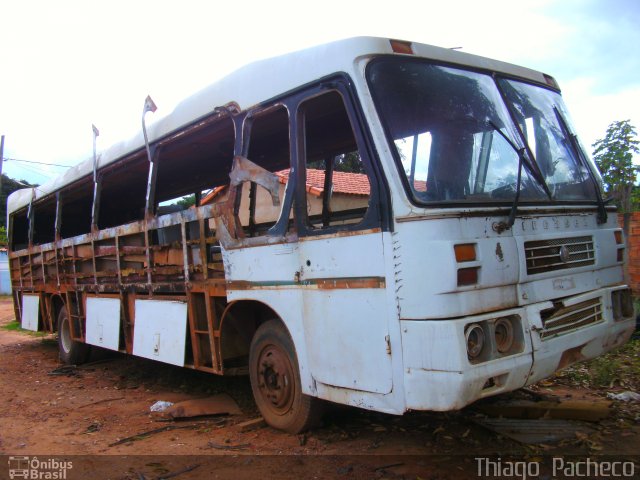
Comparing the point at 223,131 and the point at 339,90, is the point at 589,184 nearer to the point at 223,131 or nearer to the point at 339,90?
the point at 339,90

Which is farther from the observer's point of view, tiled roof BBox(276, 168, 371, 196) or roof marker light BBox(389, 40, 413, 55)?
tiled roof BBox(276, 168, 371, 196)

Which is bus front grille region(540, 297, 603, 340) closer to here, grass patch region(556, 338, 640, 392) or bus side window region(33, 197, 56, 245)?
grass patch region(556, 338, 640, 392)

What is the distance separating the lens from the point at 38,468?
3867mm

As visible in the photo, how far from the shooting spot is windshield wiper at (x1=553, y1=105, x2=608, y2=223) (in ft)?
12.6

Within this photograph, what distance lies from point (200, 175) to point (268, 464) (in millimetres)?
4219

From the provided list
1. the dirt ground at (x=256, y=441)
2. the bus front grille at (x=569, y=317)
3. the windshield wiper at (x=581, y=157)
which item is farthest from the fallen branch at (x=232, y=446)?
the windshield wiper at (x=581, y=157)

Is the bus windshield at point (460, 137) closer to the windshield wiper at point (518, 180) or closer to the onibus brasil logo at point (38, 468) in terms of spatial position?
the windshield wiper at point (518, 180)

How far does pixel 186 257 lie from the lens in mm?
4859

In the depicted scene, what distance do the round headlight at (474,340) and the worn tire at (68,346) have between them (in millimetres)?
6726

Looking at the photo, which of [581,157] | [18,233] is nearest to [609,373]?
[581,157]

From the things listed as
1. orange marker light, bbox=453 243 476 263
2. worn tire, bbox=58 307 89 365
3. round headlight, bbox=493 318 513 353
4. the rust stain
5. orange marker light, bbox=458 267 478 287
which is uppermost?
orange marker light, bbox=453 243 476 263

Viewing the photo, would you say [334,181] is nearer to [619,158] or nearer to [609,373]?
[609,373]

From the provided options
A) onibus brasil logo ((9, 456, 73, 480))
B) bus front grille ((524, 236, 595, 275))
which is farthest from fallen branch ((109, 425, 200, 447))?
bus front grille ((524, 236, 595, 275))

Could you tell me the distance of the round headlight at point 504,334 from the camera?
3.07 metres
